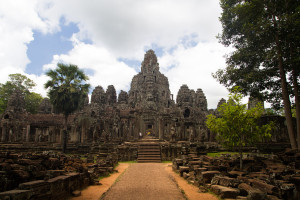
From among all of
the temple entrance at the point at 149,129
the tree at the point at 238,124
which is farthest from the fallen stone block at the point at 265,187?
Answer: the temple entrance at the point at 149,129

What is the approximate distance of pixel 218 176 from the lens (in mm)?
8227

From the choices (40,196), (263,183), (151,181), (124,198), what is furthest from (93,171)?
(263,183)

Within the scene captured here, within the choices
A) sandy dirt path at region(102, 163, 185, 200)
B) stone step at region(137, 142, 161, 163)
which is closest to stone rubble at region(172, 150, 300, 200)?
sandy dirt path at region(102, 163, 185, 200)

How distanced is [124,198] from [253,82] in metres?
12.8

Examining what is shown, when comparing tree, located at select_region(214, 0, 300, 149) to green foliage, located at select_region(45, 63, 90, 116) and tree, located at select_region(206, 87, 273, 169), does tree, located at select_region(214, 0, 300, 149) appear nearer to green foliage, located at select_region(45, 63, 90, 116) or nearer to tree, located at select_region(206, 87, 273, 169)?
tree, located at select_region(206, 87, 273, 169)

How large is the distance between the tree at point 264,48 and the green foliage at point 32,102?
138 ft

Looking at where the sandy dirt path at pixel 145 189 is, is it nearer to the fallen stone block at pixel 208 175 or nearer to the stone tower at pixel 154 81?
the fallen stone block at pixel 208 175

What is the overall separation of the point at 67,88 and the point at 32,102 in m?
28.6

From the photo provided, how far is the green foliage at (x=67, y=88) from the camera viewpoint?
71.5ft

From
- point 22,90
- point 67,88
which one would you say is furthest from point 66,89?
point 22,90

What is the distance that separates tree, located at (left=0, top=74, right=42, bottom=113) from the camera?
4042 centimetres

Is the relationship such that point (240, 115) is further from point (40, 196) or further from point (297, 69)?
point (40, 196)

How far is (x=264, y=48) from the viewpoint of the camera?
14.8 metres

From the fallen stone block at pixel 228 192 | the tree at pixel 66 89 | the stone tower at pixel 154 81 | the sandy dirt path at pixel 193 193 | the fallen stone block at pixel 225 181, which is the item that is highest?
the stone tower at pixel 154 81
